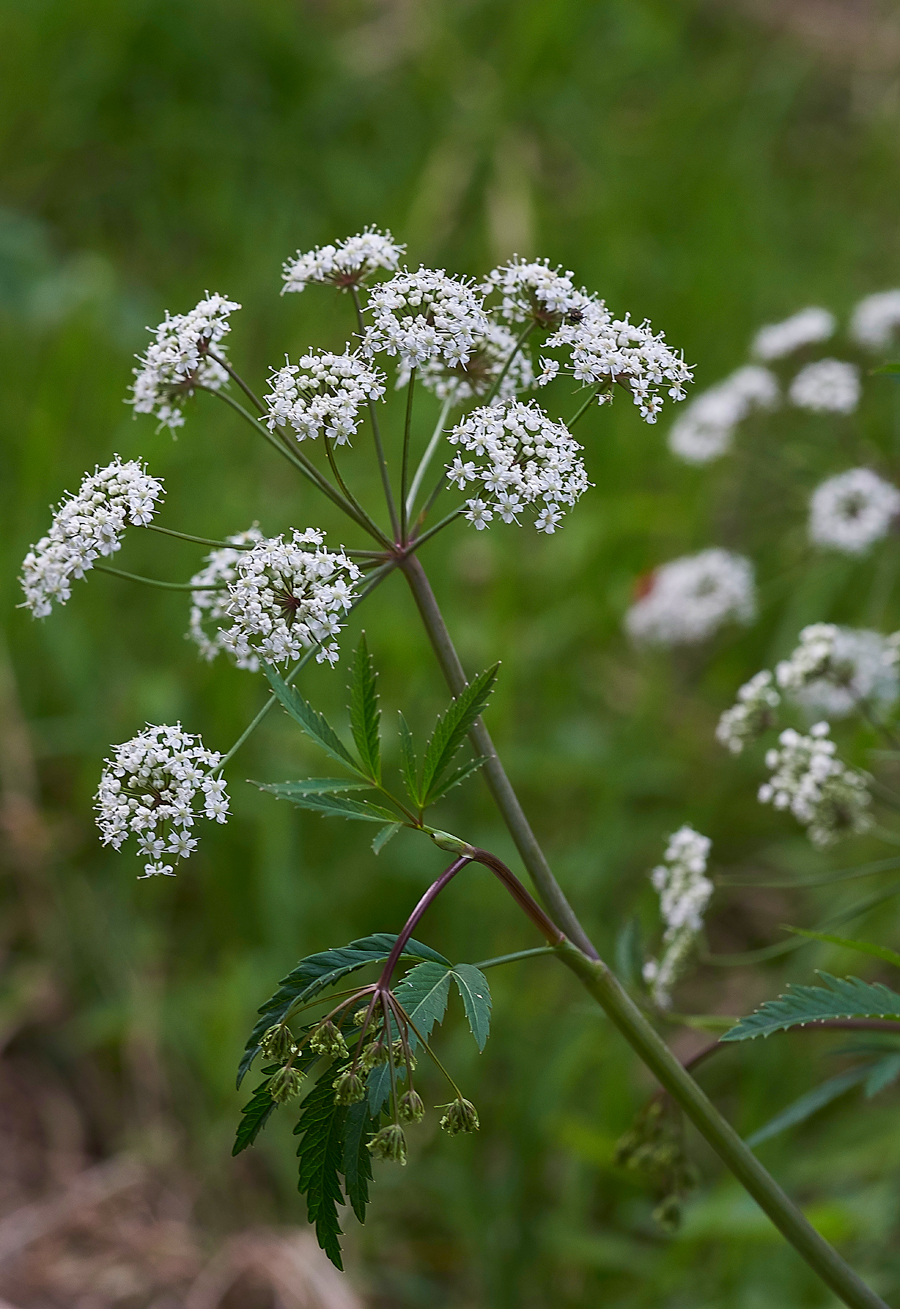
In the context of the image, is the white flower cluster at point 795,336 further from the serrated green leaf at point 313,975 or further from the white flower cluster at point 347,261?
the serrated green leaf at point 313,975

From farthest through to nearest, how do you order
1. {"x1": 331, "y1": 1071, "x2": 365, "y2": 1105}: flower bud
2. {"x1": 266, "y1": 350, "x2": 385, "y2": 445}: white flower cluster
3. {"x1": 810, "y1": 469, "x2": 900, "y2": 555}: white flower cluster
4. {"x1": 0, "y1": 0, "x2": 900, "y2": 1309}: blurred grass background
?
{"x1": 0, "y1": 0, "x2": 900, "y2": 1309}: blurred grass background < {"x1": 810, "y1": 469, "x2": 900, "y2": 555}: white flower cluster < {"x1": 266, "y1": 350, "x2": 385, "y2": 445}: white flower cluster < {"x1": 331, "y1": 1071, "x2": 365, "y2": 1105}: flower bud

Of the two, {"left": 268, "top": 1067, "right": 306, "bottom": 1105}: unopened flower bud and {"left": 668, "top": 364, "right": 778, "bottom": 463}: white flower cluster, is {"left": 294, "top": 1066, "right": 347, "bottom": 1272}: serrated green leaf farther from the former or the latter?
{"left": 668, "top": 364, "right": 778, "bottom": 463}: white flower cluster

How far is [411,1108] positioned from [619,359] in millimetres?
828

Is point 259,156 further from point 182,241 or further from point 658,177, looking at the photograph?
point 658,177

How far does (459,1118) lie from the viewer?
1157mm

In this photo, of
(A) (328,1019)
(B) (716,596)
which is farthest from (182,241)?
(A) (328,1019)

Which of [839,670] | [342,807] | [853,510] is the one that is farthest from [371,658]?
[853,510]

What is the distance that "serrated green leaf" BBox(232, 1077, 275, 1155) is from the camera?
110 cm

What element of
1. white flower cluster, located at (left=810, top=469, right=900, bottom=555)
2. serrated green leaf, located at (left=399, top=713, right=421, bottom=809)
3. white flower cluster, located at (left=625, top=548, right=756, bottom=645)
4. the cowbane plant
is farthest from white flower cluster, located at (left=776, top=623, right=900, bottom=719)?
serrated green leaf, located at (left=399, top=713, right=421, bottom=809)

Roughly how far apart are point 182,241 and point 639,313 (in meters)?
2.50

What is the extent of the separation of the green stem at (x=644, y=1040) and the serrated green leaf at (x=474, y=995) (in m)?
0.15

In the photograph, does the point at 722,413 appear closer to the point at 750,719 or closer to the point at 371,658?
the point at 750,719

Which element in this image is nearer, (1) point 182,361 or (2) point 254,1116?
(2) point 254,1116

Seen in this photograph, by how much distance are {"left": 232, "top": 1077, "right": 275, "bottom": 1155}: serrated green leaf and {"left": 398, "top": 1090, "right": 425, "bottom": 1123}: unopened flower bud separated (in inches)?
5.0
